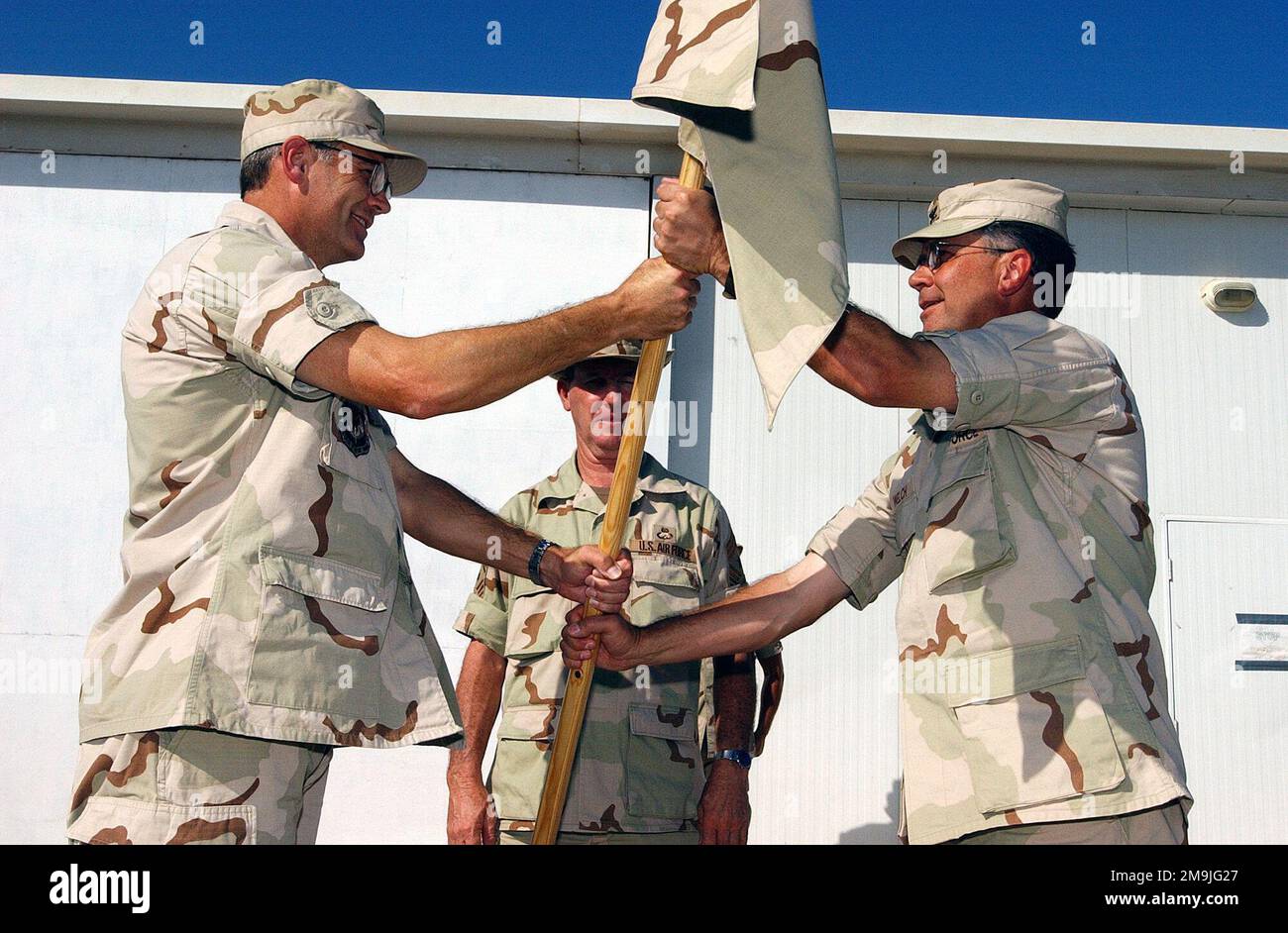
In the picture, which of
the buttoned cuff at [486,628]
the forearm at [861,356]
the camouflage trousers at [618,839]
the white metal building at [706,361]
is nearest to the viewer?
the forearm at [861,356]

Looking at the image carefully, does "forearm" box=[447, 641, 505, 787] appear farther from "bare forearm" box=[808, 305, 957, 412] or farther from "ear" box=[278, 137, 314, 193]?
"bare forearm" box=[808, 305, 957, 412]

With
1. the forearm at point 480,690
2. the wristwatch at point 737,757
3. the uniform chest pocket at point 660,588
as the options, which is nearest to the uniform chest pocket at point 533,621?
the forearm at point 480,690

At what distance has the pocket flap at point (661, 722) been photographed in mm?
4129

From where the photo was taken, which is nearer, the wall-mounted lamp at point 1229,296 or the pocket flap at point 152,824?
the pocket flap at point 152,824

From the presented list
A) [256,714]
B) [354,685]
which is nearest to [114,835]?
[256,714]

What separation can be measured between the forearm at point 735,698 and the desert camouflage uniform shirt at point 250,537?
1.60m

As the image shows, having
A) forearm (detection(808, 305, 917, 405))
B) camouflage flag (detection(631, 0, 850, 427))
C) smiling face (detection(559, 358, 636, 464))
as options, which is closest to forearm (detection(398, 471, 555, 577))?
smiling face (detection(559, 358, 636, 464))

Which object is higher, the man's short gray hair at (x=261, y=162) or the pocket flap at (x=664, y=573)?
the man's short gray hair at (x=261, y=162)

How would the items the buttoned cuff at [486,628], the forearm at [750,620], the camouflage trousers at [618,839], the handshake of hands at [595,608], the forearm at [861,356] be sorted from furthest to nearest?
1. the buttoned cuff at [486,628]
2. the camouflage trousers at [618,839]
3. the forearm at [750,620]
4. the handshake of hands at [595,608]
5. the forearm at [861,356]

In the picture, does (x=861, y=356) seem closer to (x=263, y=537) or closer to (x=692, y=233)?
(x=692, y=233)

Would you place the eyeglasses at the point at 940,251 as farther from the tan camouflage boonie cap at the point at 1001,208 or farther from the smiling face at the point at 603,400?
the smiling face at the point at 603,400

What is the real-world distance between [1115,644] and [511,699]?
2186 mm

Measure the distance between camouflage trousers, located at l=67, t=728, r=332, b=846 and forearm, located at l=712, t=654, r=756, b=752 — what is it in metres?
1.94
